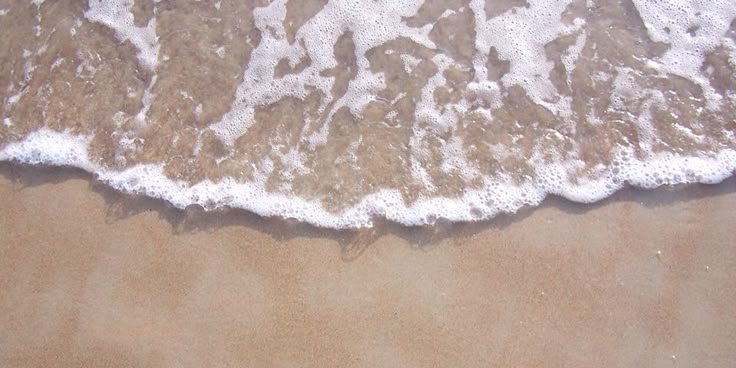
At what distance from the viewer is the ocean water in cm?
256

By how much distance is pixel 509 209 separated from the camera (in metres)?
2.48

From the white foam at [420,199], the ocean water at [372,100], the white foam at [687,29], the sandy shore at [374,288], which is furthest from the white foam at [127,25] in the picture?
the white foam at [687,29]

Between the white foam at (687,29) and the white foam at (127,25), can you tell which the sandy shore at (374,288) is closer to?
the white foam at (687,29)

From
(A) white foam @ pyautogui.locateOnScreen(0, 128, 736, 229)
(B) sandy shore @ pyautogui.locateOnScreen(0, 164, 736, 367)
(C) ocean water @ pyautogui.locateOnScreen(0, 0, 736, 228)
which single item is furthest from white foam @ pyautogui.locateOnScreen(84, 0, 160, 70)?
(B) sandy shore @ pyautogui.locateOnScreen(0, 164, 736, 367)

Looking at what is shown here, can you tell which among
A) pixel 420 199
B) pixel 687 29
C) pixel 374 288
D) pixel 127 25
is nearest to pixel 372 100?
pixel 420 199

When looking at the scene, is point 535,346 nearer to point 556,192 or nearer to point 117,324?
point 556,192

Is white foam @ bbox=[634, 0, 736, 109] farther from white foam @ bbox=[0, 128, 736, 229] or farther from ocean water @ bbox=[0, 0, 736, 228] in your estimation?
white foam @ bbox=[0, 128, 736, 229]

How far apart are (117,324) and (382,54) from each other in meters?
1.58

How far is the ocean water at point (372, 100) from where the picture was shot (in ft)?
8.39

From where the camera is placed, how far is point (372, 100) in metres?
2.73

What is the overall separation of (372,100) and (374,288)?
857 millimetres

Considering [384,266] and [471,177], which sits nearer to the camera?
[384,266]

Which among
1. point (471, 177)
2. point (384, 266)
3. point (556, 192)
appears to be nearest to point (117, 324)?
point (384, 266)

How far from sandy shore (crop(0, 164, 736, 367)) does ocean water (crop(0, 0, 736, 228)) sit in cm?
13
